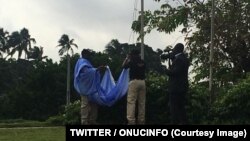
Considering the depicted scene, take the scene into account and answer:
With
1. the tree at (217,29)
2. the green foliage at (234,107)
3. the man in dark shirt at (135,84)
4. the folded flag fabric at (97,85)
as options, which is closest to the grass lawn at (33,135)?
the folded flag fabric at (97,85)

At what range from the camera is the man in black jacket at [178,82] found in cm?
1195

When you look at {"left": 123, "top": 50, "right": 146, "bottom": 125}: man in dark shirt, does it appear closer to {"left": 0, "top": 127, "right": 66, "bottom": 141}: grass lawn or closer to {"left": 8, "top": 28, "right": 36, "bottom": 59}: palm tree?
{"left": 0, "top": 127, "right": 66, "bottom": 141}: grass lawn

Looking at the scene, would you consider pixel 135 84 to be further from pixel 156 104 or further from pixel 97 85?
pixel 156 104

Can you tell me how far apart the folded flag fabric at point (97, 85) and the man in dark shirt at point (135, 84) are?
3.50 ft

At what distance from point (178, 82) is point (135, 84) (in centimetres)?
119

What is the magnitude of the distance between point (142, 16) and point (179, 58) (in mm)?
11813

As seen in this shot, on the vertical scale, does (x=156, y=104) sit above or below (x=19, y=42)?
below

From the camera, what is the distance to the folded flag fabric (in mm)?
13430

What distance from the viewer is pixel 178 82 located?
12.0m

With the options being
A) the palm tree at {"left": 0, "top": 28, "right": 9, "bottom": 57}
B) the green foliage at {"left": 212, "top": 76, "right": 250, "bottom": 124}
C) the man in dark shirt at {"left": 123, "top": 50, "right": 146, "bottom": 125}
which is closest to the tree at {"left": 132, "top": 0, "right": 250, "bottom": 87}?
the green foliage at {"left": 212, "top": 76, "right": 250, "bottom": 124}

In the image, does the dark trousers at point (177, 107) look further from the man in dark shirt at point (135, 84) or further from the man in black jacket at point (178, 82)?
the man in dark shirt at point (135, 84)

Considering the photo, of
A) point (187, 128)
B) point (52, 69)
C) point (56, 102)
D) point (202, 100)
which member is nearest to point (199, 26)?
point (202, 100)

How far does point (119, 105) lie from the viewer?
16.0m

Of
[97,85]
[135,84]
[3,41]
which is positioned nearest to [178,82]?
[135,84]
